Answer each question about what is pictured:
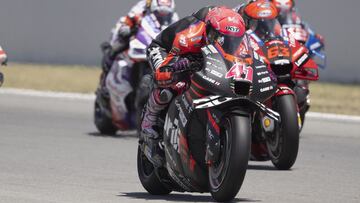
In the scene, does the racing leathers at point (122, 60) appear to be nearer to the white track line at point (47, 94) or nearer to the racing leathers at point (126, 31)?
the racing leathers at point (126, 31)

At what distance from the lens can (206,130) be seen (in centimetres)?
732

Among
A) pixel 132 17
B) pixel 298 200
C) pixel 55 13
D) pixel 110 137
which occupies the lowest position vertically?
pixel 55 13

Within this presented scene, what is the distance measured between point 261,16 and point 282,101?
1022 mm

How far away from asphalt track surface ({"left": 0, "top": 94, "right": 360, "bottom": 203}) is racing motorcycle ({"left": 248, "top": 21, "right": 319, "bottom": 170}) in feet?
0.54

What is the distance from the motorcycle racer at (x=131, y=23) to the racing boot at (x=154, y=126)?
5.44 meters

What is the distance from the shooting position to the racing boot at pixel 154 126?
7922 mm

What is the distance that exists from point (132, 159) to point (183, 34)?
3.46m

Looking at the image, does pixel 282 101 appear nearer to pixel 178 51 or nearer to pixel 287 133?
pixel 287 133

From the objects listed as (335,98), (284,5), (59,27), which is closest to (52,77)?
(59,27)

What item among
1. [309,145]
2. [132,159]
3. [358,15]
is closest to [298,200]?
[132,159]

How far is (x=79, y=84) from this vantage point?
21.2 meters

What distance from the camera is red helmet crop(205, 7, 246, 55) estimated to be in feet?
24.4

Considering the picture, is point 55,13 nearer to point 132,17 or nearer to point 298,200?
point 132,17

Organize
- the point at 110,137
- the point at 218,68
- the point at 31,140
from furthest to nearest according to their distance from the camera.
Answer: the point at 110,137 → the point at 31,140 → the point at 218,68
